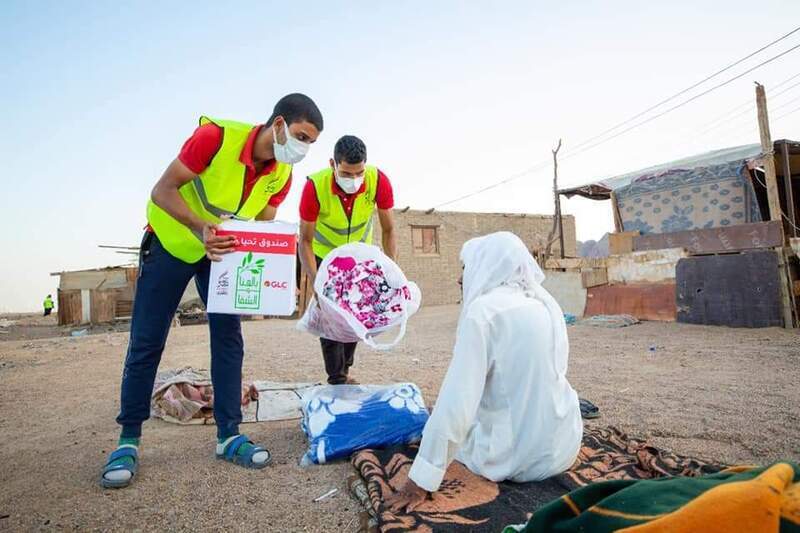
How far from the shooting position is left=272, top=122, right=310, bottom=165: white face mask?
2469mm

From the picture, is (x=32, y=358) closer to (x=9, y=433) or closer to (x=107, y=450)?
(x=9, y=433)

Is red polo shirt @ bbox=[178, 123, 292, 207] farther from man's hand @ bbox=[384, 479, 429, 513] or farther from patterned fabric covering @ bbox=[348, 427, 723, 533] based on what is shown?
man's hand @ bbox=[384, 479, 429, 513]

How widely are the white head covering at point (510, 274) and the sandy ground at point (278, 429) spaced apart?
3.41ft

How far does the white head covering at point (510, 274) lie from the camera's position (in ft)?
6.47

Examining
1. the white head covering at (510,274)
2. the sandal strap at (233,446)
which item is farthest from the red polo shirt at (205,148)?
the sandal strap at (233,446)

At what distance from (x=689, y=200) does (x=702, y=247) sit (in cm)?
168

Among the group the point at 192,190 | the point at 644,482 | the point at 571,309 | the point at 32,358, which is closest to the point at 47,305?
the point at 32,358

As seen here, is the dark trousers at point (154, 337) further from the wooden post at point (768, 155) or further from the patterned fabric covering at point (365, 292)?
the wooden post at point (768, 155)

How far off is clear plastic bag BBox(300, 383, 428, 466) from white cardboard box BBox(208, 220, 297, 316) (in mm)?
659

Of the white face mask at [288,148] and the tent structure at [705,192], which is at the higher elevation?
the tent structure at [705,192]

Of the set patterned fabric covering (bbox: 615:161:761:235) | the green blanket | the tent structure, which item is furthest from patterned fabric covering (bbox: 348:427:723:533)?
patterned fabric covering (bbox: 615:161:761:235)

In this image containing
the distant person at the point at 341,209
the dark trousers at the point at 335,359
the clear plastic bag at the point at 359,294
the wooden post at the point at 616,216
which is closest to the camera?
the clear plastic bag at the point at 359,294

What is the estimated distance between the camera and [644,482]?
2.99ft

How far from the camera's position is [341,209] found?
3506mm
